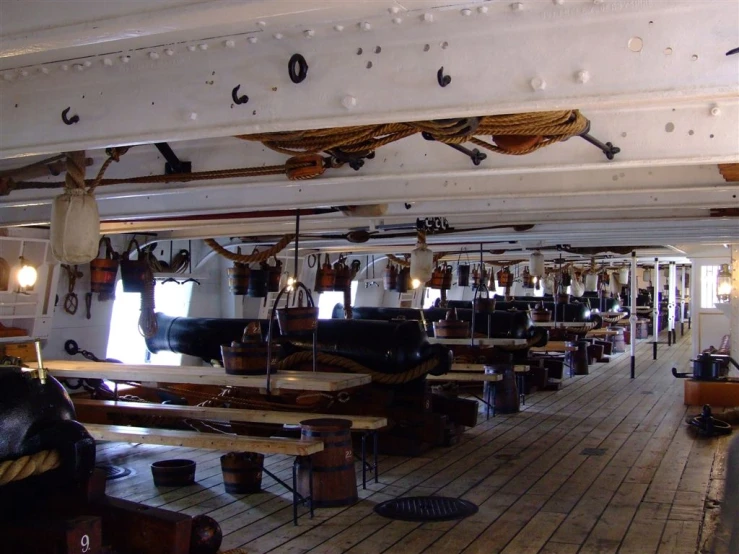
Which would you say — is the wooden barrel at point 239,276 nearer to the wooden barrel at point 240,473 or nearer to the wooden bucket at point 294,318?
the wooden bucket at point 294,318

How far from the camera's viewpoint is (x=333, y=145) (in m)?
3.12

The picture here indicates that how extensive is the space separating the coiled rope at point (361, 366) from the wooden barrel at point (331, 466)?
1688 millimetres

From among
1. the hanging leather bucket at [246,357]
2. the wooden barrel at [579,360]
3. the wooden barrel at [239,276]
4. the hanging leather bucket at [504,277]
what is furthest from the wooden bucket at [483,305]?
the hanging leather bucket at [504,277]

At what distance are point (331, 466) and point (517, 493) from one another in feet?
4.30

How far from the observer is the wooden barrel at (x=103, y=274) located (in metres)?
7.07

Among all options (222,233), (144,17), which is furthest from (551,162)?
(222,233)

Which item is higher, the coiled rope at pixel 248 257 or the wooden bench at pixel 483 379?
the coiled rope at pixel 248 257

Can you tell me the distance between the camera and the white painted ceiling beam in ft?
7.10

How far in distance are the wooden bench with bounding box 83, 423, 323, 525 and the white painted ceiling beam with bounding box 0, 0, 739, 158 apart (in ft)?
7.10

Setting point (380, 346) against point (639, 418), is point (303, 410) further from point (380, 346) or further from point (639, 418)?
point (639, 418)

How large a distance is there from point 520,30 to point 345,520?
124 inches

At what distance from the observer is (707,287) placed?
13391 mm

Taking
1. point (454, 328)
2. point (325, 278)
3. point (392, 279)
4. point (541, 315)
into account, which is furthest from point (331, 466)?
point (541, 315)

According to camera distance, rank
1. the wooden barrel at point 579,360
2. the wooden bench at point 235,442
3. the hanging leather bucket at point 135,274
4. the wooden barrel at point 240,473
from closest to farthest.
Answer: the wooden bench at point 235,442
the wooden barrel at point 240,473
the hanging leather bucket at point 135,274
the wooden barrel at point 579,360
